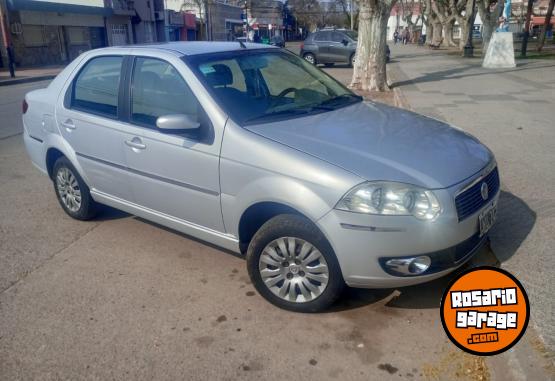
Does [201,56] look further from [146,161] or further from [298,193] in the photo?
[298,193]

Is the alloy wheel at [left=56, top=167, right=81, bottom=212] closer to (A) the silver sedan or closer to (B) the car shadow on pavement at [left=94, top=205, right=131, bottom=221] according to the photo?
(A) the silver sedan

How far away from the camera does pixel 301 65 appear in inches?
186

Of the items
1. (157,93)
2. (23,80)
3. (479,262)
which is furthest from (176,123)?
(23,80)

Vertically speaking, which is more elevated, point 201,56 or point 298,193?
point 201,56

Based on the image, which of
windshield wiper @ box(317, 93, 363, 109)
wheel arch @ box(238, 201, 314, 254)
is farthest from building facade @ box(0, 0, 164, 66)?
wheel arch @ box(238, 201, 314, 254)

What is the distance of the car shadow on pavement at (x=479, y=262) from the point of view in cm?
349

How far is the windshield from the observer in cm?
367

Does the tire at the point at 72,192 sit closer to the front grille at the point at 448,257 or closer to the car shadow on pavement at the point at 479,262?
the car shadow on pavement at the point at 479,262

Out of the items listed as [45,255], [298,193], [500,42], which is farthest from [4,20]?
[298,193]

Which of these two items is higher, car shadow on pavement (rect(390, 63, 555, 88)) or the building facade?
the building facade

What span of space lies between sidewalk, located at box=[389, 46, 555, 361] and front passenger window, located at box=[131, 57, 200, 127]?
8.72 feet

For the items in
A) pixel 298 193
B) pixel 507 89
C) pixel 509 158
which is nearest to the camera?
pixel 298 193

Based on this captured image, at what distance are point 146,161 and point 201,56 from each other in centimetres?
94

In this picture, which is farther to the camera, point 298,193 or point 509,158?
point 509,158
